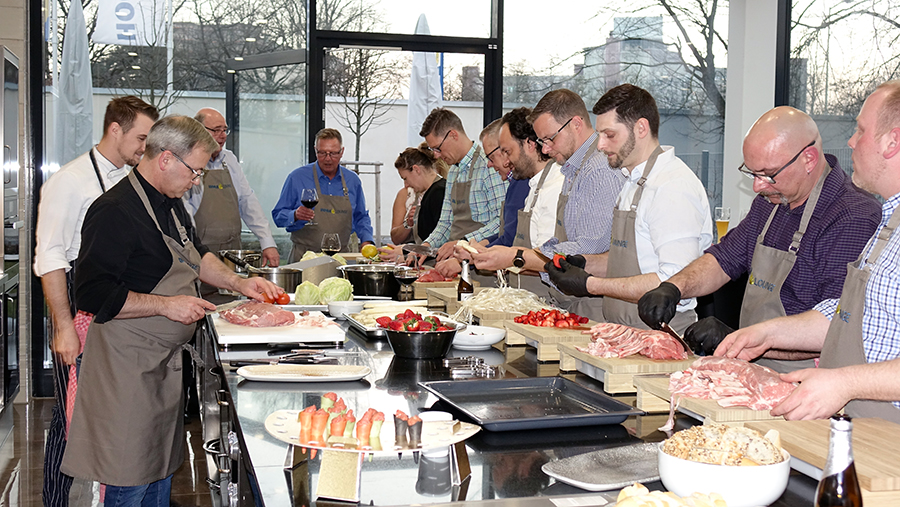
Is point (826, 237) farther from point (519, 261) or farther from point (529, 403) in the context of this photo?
point (519, 261)

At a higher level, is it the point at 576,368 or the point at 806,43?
the point at 806,43

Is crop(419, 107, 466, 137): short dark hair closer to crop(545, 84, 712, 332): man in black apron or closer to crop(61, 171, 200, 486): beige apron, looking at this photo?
→ crop(545, 84, 712, 332): man in black apron

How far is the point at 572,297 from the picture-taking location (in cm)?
389

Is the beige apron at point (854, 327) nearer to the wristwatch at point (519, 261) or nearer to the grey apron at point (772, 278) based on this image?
the grey apron at point (772, 278)

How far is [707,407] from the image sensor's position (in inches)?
71.1

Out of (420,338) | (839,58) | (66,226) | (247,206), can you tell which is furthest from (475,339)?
(839,58)

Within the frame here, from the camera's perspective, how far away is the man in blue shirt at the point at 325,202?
6.88 meters

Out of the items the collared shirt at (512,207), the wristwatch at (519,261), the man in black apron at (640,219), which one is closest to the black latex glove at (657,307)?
the man in black apron at (640,219)

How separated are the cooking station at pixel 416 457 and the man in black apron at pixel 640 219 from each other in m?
0.62

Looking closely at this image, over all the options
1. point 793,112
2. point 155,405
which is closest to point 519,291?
point 793,112

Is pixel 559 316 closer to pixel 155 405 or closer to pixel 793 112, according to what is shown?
pixel 793 112

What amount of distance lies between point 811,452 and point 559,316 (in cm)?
138

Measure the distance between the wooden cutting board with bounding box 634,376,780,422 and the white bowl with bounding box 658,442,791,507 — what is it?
425 mm

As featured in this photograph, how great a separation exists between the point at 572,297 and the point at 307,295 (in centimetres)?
126
